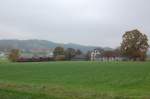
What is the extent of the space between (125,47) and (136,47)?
4756mm

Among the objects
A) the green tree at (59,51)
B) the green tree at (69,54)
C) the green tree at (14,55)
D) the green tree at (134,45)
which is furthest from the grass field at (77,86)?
the green tree at (69,54)

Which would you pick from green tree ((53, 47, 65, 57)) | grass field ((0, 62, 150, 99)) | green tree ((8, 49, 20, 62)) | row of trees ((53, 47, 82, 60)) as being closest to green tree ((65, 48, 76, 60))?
row of trees ((53, 47, 82, 60))

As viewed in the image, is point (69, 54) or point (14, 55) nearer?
point (14, 55)

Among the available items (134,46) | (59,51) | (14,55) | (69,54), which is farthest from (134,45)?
(14,55)

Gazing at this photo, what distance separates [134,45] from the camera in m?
131

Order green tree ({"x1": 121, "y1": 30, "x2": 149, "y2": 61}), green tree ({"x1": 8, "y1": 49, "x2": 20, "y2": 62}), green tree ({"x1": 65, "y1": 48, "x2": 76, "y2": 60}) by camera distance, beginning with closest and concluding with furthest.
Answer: green tree ({"x1": 121, "y1": 30, "x2": 149, "y2": 61}) < green tree ({"x1": 8, "y1": 49, "x2": 20, "y2": 62}) < green tree ({"x1": 65, "y1": 48, "x2": 76, "y2": 60})

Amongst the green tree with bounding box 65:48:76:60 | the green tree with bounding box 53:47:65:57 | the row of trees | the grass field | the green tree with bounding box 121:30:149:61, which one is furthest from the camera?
the green tree with bounding box 65:48:76:60

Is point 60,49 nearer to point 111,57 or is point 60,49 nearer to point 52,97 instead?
point 111,57

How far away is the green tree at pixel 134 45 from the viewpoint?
421ft

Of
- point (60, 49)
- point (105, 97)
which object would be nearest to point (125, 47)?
point (60, 49)

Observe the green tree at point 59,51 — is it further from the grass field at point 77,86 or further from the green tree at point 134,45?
the grass field at point 77,86

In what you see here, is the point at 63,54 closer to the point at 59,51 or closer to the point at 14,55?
the point at 59,51

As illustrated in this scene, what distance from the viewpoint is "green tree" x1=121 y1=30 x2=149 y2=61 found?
128250 millimetres

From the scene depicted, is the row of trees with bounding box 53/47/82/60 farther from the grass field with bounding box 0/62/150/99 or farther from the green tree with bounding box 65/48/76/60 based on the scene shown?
the grass field with bounding box 0/62/150/99
